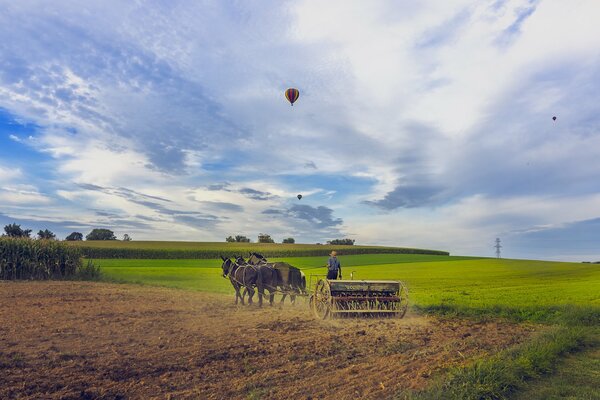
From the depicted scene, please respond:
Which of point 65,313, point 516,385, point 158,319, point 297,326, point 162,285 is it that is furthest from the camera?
point 162,285

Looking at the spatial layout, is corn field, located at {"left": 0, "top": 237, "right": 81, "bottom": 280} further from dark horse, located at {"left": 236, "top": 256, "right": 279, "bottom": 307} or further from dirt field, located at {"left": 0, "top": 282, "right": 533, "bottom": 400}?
dark horse, located at {"left": 236, "top": 256, "right": 279, "bottom": 307}

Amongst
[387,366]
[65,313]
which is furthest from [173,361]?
[65,313]

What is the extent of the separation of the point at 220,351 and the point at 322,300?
609 centimetres

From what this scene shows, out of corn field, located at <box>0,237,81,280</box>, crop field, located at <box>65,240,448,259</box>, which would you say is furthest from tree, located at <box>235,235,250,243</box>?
corn field, located at <box>0,237,81,280</box>

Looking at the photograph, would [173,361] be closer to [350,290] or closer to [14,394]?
[14,394]

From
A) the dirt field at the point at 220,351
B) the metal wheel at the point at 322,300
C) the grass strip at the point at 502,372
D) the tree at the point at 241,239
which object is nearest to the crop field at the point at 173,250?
the tree at the point at 241,239

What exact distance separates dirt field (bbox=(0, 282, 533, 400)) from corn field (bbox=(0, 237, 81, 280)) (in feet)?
45.6

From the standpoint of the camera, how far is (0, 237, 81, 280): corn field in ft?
102

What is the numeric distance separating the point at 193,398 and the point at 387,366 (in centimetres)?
431

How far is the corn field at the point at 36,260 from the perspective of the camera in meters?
31.0

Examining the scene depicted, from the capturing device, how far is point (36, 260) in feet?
104

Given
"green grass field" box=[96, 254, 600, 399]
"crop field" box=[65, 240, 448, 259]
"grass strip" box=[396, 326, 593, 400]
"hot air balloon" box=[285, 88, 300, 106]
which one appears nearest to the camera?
"grass strip" box=[396, 326, 593, 400]

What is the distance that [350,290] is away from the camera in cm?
1644

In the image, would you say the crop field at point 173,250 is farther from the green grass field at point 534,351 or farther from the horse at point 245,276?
the green grass field at point 534,351
